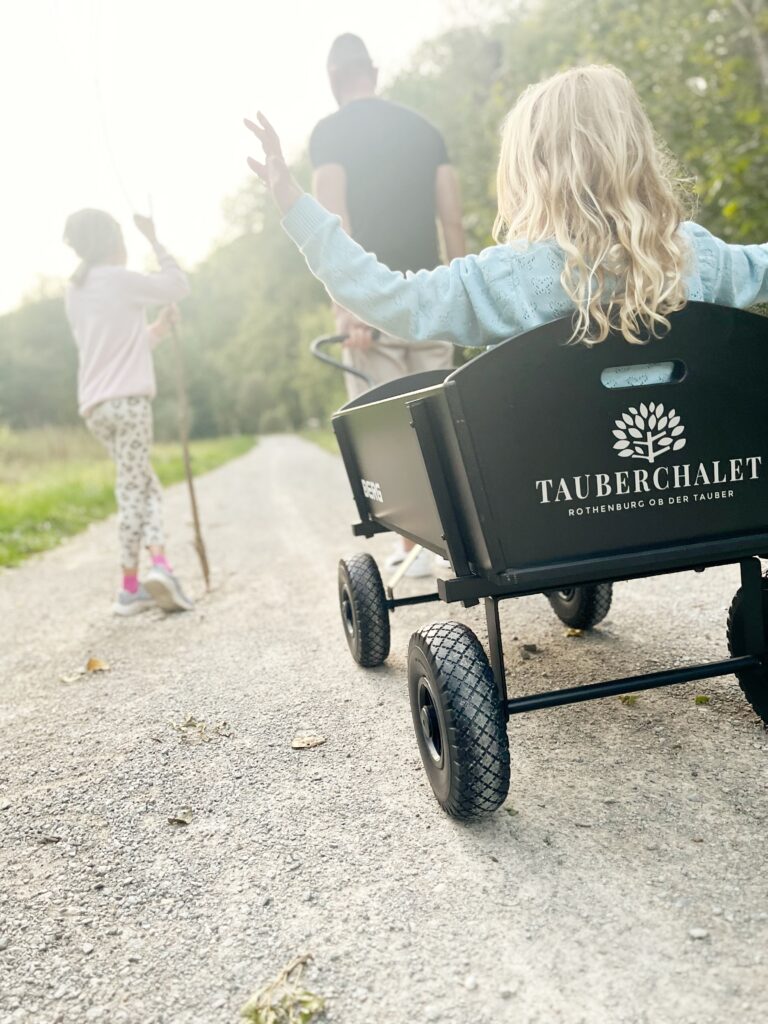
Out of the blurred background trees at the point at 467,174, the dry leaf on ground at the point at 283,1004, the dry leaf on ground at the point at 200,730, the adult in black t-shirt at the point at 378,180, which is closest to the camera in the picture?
the dry leaf on ground at the point at 283,1004

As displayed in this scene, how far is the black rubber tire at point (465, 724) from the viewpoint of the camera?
6.20 ft

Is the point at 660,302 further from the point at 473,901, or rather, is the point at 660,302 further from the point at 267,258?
the point at 267,258

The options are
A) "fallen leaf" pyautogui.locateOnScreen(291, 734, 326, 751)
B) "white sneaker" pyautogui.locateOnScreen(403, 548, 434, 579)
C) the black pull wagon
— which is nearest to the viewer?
the black pull wagon

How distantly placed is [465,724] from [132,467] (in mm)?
3186

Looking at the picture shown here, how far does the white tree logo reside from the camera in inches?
74.7

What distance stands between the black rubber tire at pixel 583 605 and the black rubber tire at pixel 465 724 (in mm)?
1292

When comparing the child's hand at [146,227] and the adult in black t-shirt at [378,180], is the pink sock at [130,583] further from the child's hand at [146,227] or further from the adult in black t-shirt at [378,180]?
the child's hand at [146,227]

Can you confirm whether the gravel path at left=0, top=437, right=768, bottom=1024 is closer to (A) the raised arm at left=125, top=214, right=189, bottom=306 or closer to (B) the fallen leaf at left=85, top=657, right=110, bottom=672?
(B) the fallen leaf at left=85, top=657, right=110, bottom=672

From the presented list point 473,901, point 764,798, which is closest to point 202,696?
point 473,901

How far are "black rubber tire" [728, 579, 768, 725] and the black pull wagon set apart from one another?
0.26m

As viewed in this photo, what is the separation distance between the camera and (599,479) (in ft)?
6.26

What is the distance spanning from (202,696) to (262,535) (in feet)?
13.8

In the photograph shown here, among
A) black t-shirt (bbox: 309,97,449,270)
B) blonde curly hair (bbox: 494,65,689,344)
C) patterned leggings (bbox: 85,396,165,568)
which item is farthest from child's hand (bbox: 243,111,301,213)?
patterned leggings (bbox: 85,396,165,568)

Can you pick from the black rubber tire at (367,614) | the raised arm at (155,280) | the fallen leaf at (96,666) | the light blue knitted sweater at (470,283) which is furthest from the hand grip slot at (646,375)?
the raised arm at (155,280)
